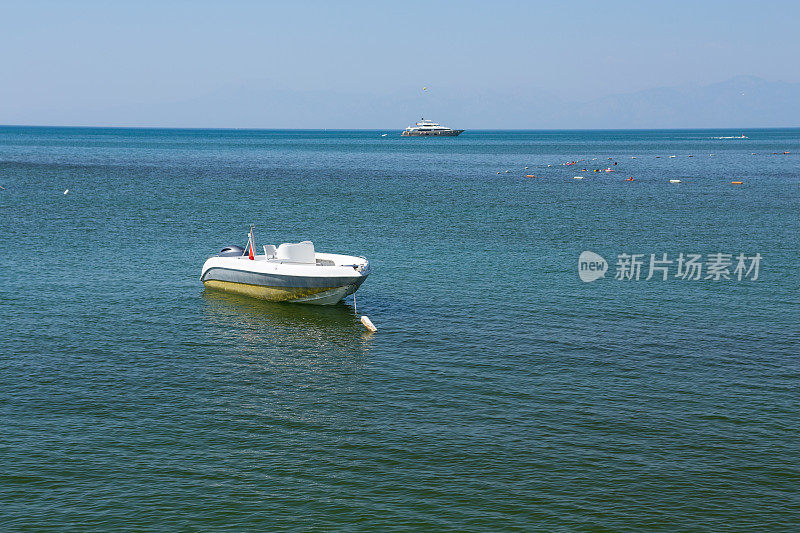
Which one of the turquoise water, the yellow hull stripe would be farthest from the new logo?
the yellow hull stripe

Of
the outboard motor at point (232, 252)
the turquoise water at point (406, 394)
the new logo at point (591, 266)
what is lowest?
the turquoise water at point (406, 394)

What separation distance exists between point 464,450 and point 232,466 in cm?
825

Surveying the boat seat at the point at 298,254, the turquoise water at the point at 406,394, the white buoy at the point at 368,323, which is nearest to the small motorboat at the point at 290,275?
the boat seat at the point at 298,254

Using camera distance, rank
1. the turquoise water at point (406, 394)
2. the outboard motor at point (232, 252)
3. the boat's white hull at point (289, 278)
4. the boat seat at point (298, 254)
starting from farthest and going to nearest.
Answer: the outboard motor at point (232, 252), the boat seat at point (298, 254), the boat's white hull at point (289, 278), the turquoise water at point (406, 394)

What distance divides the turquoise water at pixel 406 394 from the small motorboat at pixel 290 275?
1178 millimetres

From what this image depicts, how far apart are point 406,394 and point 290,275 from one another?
1698cm

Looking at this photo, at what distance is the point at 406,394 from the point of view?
33.4 m

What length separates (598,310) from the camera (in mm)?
47406

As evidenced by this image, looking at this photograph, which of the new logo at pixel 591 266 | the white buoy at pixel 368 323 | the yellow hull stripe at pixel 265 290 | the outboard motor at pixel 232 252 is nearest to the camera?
the white buoy at pixel 368 323

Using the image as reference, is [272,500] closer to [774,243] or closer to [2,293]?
[2,293]

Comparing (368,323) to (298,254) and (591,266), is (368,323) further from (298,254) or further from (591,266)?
(591,266)

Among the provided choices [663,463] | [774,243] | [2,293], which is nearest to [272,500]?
[663,463]

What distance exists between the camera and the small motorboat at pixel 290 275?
47656mm

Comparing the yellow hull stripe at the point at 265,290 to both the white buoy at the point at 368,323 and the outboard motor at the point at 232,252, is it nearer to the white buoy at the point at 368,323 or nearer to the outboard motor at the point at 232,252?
the outboard motor at the point at 232,252
